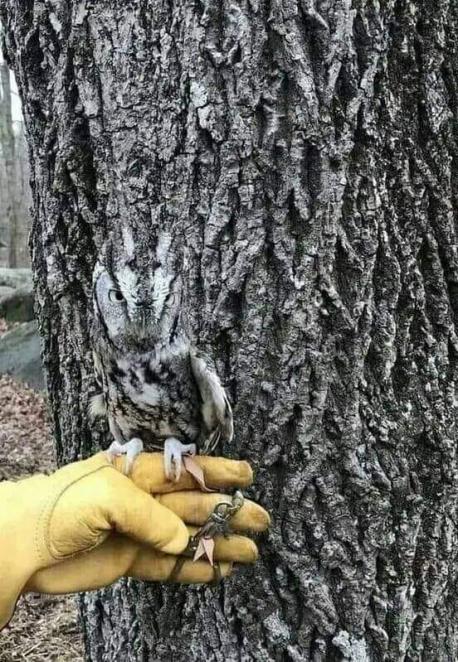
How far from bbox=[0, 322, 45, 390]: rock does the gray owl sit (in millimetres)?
6819

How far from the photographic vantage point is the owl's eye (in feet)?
5.67

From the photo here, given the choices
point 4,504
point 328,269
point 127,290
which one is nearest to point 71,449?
point 4,504

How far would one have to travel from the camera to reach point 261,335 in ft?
5.69

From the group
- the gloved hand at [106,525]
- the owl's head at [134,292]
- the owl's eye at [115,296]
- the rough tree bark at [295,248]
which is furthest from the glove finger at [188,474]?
the owl's eye at [115,296]

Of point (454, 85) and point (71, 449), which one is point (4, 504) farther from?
point (454, 85)

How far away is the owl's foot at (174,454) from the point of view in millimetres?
1761

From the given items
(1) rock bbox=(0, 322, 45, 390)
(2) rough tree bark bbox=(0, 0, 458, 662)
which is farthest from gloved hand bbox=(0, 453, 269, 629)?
(1) rock bbox=(0, 322, 45, 390)

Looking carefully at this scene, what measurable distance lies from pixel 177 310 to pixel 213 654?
2.96 ft

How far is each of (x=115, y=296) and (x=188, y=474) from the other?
0.45 metres

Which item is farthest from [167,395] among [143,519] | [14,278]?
[14,278]

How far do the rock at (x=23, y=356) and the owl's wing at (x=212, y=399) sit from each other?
695 centimetres

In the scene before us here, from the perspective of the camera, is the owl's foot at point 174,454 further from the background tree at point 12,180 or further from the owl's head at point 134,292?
the background tree at point 12,180

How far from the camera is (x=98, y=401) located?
1.96m

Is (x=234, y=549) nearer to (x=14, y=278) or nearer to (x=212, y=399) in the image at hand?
(x=212, y=399)
